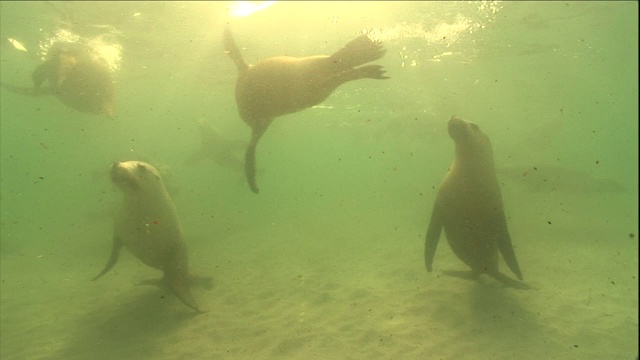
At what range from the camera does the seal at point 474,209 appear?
5461 millimetres

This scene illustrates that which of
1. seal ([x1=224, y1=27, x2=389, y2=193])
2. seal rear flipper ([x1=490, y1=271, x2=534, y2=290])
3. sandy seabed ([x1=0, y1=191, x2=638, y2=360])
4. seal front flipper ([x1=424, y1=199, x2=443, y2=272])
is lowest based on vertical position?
sandy seabed ([x1=0, y1=191, x2=638, y2=360])

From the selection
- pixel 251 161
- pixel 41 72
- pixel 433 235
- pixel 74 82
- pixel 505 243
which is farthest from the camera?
pixel 41 72

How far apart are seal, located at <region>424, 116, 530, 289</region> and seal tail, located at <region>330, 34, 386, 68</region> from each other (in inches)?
76.7

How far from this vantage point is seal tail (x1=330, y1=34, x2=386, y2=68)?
178 inches

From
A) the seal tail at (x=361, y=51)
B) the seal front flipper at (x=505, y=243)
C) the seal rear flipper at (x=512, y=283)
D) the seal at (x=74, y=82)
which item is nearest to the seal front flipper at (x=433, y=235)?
the seal front flipper at (x=505, y=243)

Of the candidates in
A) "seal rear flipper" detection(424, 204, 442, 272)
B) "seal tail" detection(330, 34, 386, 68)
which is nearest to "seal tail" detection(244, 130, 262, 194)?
"seal tail" detection(330, 34, 386, 68)

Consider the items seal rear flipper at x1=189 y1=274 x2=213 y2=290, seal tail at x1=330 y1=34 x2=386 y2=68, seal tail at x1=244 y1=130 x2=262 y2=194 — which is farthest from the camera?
seal tail at x1=244 y1=130 x2=262 y2=194

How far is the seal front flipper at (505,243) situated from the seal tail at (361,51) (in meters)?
2.85

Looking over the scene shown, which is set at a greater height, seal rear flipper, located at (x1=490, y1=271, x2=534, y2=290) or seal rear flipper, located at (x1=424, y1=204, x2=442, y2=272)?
seal rear flipper, located at (x1=424, y1=204, x2=442, y2=272)

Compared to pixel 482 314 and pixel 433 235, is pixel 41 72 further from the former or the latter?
pixel 482 314

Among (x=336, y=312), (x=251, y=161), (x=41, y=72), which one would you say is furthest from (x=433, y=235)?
(x=41, y=72)

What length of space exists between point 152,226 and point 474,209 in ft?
14.9

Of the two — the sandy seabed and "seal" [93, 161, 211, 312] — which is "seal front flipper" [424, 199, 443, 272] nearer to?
the sandy seabed

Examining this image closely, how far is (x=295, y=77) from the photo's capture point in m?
5.43
